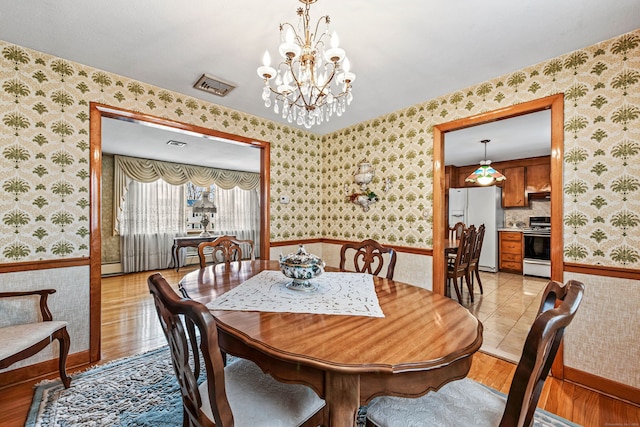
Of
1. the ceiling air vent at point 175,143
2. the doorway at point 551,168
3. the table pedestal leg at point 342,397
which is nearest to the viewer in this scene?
the table pedestal leg at point 342,397

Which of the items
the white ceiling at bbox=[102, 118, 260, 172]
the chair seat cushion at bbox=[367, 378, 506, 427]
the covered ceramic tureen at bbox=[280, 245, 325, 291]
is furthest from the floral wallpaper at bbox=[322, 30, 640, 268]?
the white ceiling at bbox=[102, 118, 260, 172]

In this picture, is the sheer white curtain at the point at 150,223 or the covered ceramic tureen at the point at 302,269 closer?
the covered ceramic tureen at the point at 302,269

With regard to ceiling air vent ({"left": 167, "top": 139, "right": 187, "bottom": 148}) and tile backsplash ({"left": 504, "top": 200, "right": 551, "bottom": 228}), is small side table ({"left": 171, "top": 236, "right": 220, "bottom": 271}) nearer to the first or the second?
ceiling air vent ({"left": 167, "top": 139, "right": 187, "bottom": 148})

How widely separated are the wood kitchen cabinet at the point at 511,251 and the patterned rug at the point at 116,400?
458 cm

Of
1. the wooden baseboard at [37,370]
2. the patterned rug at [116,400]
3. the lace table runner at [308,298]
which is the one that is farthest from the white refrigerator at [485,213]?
the wooden baseboard at [37,370]

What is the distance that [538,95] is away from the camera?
2.19m

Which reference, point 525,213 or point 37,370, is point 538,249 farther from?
point 37,370

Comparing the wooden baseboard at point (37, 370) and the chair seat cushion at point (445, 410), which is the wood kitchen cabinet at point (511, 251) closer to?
the chair seat cushion at point (445, 410)

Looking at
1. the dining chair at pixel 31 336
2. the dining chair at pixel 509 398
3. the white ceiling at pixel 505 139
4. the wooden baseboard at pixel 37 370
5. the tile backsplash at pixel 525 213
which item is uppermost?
the white ceiling at pixel 505 139

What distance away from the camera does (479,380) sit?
2.04 metres

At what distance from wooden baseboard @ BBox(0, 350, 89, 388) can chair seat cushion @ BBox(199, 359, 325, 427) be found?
1.75 metres

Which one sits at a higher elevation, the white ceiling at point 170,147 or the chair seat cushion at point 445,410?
the white ceiling at point 170,147

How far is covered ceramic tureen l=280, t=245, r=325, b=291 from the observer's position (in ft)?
4.98

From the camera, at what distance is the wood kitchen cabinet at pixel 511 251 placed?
5.49m
